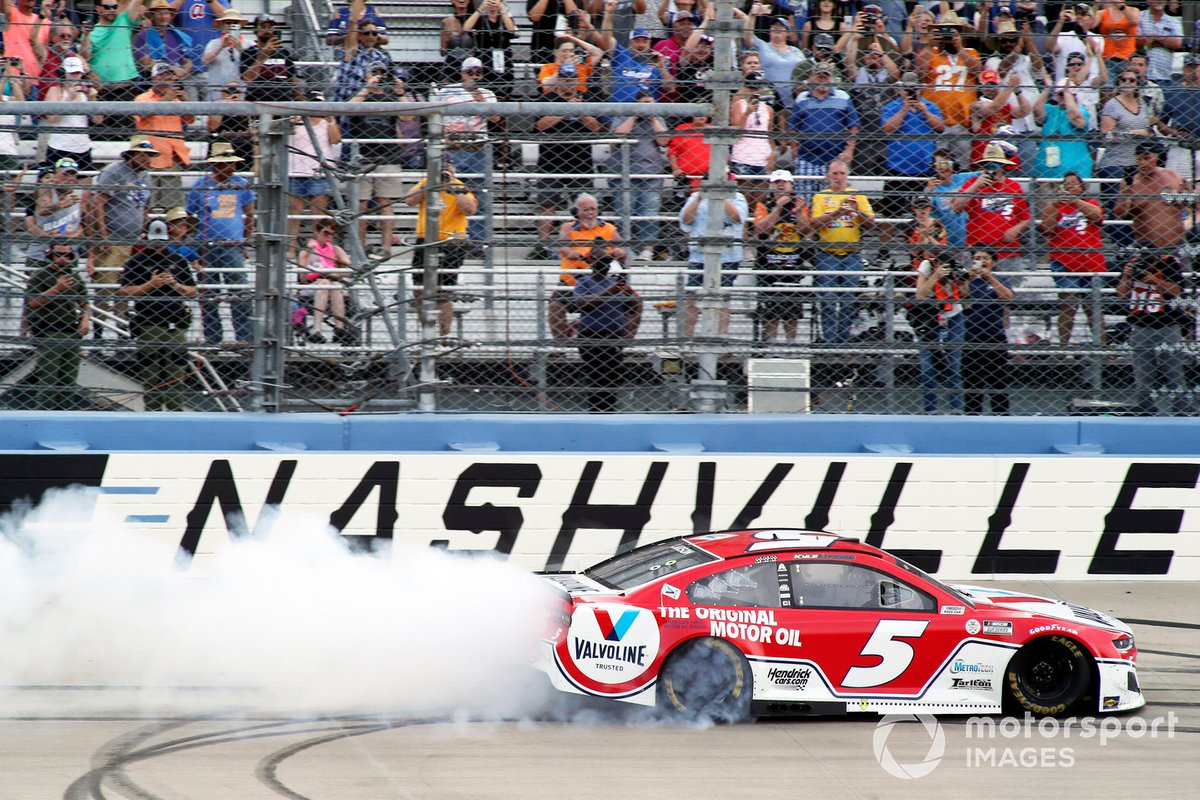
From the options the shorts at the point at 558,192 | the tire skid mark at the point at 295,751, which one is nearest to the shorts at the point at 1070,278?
the shorts at the point at 558,192

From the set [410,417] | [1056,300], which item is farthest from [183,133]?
[1056,300]

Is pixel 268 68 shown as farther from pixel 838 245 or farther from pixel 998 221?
pixel 998 221

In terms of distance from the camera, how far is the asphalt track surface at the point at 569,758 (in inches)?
224

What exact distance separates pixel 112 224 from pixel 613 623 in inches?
165

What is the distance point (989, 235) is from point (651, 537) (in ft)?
10.0

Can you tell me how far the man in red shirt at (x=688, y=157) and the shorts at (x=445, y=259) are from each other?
1.48 meters

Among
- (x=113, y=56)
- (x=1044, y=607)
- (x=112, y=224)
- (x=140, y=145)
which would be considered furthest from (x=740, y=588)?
(x=113, y=56)

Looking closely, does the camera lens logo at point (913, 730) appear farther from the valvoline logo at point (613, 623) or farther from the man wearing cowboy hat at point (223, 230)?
the man wearing cowboy hat at point (223, 230)

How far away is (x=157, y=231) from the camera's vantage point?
8.52 metres

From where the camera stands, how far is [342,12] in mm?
10984

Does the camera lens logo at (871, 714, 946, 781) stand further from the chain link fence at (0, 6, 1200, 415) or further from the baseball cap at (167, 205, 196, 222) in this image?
the baseball cap at (167, 205, 196, 222)

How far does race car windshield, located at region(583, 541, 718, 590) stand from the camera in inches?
276

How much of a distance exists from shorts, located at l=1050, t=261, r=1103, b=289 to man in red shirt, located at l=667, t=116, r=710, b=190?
2460 millimetres

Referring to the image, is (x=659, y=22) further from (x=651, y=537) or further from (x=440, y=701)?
(x=440, y=701)
